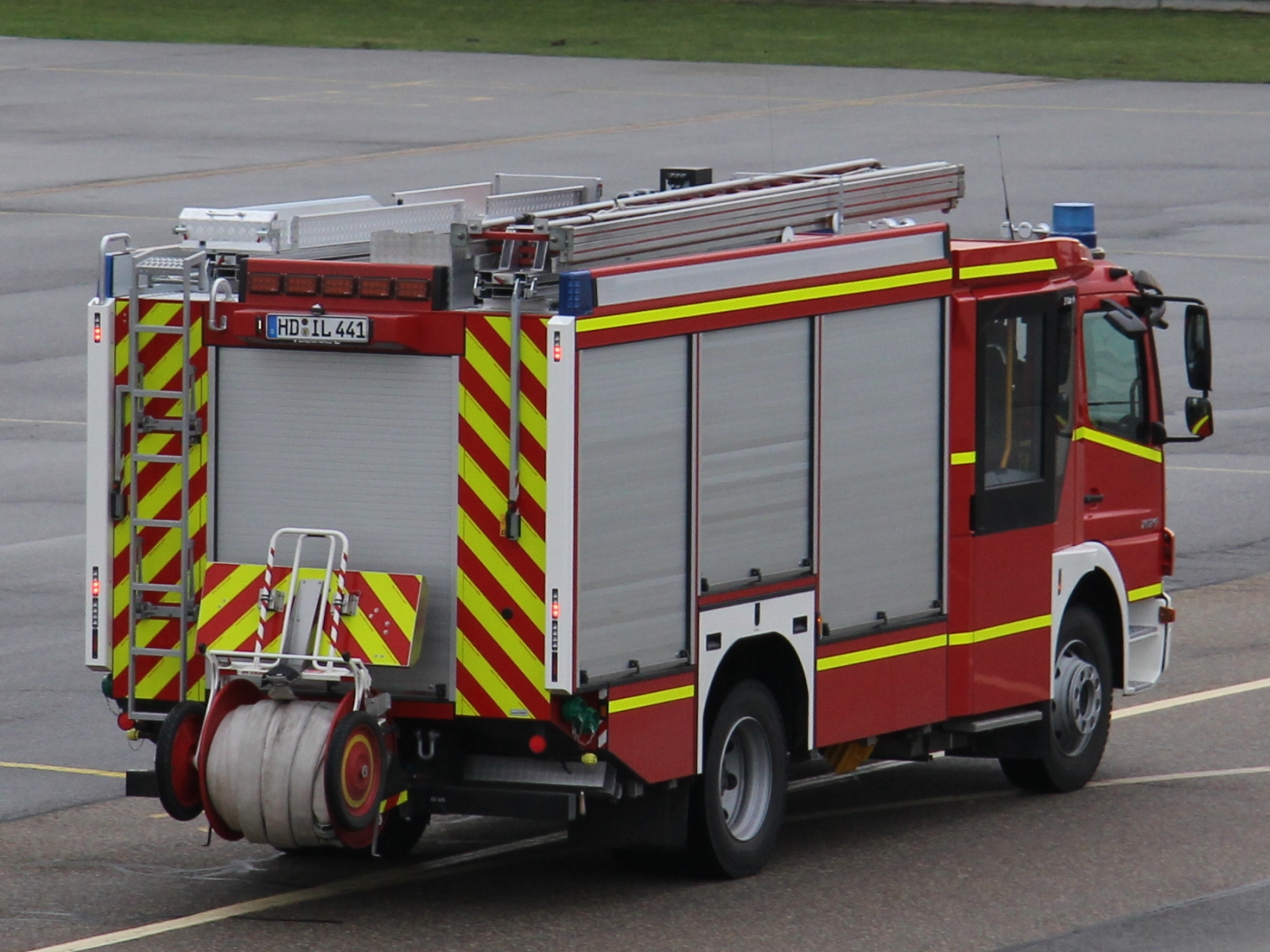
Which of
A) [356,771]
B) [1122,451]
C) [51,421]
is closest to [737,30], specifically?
[51,421]

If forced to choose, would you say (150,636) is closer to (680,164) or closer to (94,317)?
(94,317)

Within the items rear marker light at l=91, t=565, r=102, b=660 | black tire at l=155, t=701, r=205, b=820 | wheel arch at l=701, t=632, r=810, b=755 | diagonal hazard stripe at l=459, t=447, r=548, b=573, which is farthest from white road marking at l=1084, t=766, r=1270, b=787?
rear marker light at l=91, t=565, r=102, b=660

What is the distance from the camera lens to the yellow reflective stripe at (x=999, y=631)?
11781 millimetres

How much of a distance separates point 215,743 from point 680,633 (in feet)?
5.98

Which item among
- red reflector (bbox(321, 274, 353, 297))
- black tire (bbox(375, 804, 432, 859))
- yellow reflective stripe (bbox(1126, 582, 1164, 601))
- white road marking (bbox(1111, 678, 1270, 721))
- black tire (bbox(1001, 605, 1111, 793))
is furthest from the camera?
white road marking (bbox(1111, 678, 1270, 721))

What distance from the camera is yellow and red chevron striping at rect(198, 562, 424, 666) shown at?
32.8ft

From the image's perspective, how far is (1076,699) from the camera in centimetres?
1266

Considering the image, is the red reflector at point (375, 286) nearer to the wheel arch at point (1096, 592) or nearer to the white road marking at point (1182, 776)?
the wheel arch at point (1096, 592)

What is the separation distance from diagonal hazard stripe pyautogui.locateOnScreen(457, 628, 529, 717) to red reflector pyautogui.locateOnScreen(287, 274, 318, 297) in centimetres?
143

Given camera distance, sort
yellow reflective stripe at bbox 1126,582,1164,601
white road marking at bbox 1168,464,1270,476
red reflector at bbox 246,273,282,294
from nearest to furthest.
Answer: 1. red reflector at bbox 246,273,282,294
2. yellow reflective stripe at bbox 1126,582,1164,601
3. white road marking at bbox 1168,464,1270,476

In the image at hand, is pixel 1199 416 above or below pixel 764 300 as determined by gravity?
below

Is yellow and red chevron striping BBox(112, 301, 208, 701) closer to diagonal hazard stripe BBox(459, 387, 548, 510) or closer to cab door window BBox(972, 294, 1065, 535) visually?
diagonal hazard stripe BBox(459, 387, 548, 510)

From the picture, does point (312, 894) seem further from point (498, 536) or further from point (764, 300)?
→ point (764, 300)

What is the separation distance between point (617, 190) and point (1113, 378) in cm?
2550
